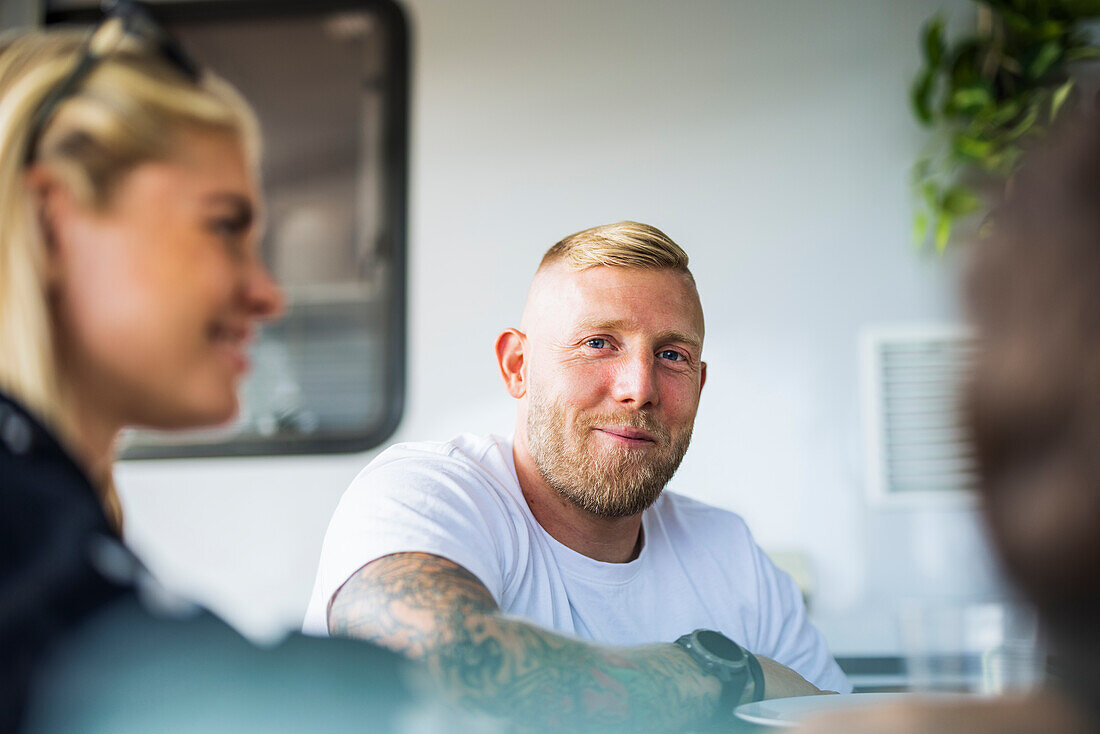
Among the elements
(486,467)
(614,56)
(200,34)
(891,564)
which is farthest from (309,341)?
(891,564)

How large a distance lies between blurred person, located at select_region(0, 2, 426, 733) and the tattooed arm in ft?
0.68

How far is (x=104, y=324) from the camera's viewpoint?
364mm

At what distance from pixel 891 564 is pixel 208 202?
189cm

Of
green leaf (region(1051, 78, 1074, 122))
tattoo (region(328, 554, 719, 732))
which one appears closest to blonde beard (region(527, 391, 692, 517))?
tattoo (region(328, 554, 719, 732))

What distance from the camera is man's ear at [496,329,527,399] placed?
1253 millimetres

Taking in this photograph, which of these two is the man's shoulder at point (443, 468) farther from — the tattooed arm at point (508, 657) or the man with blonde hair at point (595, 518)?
the tattooed arm at point (508, 657)

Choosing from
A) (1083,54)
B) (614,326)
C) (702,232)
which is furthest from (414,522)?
(1083,54)

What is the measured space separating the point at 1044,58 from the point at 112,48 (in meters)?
1.98

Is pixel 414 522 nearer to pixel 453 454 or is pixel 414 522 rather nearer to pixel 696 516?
pixel 453 454

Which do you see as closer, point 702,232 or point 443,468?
point 443,468

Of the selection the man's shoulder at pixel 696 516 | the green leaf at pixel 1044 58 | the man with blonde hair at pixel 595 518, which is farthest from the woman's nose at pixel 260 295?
the green leaf at pixel 1044 58

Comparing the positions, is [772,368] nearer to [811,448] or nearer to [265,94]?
[811,448]

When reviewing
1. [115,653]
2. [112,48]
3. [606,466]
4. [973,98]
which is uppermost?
[973,98]

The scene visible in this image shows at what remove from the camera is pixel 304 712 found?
44 cm
